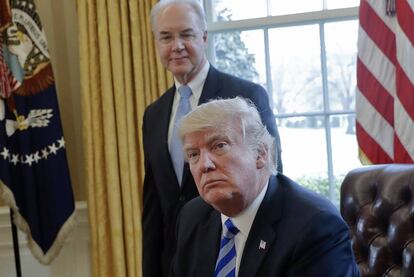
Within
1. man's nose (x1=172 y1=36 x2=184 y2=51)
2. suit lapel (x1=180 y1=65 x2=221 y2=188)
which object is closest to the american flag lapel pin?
suit lapel (x1=180 y1=65 x2=221 y2=188)

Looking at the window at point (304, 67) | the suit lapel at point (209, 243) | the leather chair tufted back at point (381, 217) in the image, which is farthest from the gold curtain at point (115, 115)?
the suit lapel at point (209, 243)

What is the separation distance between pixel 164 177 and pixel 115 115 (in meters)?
1.39

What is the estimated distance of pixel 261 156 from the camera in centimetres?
177

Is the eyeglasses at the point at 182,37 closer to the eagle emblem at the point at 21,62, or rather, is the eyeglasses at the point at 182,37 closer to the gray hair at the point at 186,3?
the gray hair at the point at 186,3

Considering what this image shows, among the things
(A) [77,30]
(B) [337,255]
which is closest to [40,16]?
(A) [77,30]

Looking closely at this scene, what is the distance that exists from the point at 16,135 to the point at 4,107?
0.17 meters

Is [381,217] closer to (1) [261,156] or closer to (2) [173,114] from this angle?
(1) [261,156]

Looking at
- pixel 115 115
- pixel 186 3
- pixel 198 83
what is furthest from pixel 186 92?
pixel 115 115

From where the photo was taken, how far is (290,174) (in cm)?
389

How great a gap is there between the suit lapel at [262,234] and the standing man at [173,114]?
2.26 feet

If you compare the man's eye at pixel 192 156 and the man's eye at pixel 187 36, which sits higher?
the man's eye at pixel 187 36

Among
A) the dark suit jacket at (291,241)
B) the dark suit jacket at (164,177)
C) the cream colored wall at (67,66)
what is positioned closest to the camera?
the dark suit jacket at (291,241)

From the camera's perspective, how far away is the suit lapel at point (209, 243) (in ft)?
6.04

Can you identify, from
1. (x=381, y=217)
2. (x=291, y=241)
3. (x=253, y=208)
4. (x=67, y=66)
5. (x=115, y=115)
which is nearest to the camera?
(x=291, y=241)
